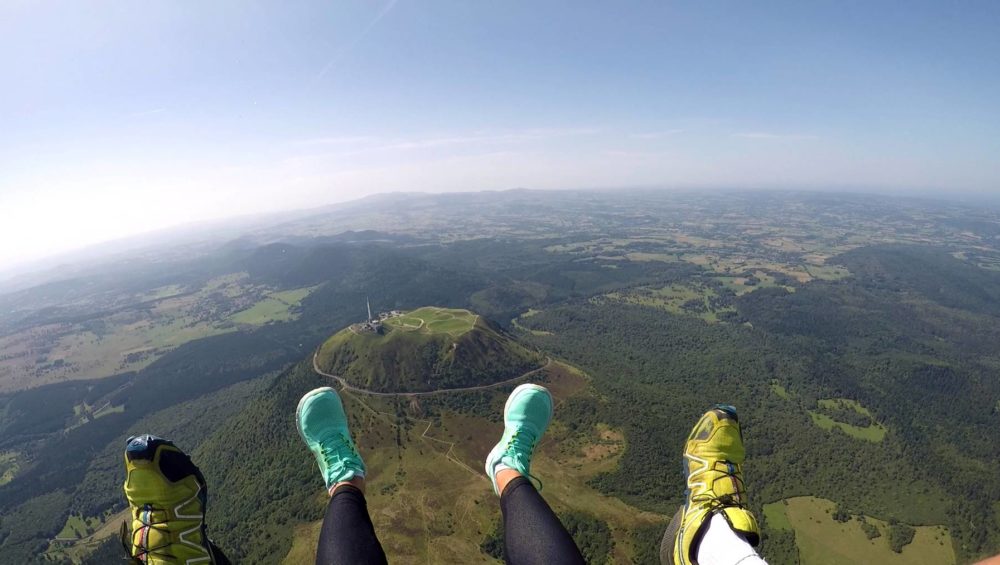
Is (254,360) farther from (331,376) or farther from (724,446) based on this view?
(724,446)

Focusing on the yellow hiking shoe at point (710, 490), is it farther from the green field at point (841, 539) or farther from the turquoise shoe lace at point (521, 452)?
the green field at point (841, 539)

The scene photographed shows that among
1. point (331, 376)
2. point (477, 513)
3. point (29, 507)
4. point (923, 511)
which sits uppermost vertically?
point (331, 376)

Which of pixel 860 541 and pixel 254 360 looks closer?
pixel 860 541

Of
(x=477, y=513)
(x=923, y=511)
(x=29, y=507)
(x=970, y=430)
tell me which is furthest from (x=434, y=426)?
(x=970, y=430)

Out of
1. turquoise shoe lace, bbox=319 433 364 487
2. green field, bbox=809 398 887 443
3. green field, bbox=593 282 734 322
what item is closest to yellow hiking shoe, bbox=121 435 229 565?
turquoise shoe lace, bbox=319 433 364 487

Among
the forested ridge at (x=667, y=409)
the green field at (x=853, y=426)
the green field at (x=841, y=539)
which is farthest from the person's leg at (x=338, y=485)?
the green field at (x=853, y=426)

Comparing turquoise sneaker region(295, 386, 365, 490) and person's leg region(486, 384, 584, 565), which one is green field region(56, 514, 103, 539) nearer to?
turquoise sneaker region(295, 386, 365, 490)

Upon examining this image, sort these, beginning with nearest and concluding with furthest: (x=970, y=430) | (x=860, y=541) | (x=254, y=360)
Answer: (x=860, y=541) < (x=970, y=430) < (x=254, y=360)
